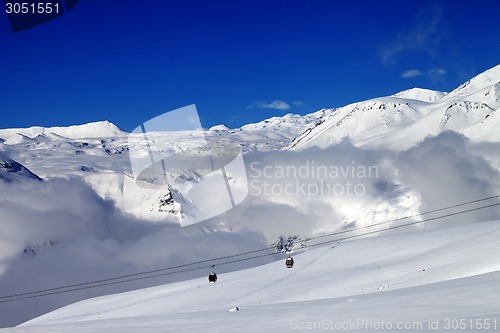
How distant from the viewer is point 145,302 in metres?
50.7

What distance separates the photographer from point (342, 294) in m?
34.2

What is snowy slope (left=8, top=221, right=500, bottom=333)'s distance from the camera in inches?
733

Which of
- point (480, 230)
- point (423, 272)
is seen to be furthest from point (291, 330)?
point (480, 230)

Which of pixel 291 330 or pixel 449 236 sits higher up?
pixel 449 236

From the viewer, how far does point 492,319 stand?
559 inches

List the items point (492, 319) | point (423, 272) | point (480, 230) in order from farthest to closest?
point (480, 230)
point (423, 272)
point (492, 319)

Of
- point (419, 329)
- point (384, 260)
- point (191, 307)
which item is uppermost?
point (384, 260)

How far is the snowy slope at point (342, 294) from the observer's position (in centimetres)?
1861

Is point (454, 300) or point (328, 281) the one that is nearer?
point (454, 300)

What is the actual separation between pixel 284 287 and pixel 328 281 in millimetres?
4488

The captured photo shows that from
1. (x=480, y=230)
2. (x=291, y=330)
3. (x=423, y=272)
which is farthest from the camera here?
(x=480, y=230)

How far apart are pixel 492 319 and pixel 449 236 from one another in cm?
3686

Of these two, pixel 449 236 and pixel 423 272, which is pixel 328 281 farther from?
pixel 449 236

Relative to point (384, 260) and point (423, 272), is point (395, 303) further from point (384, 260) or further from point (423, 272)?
point (384, 260)
